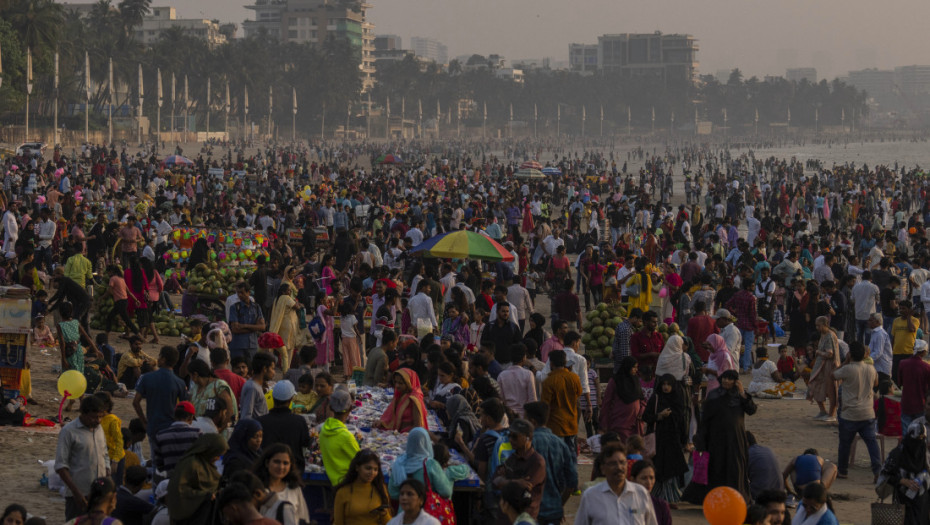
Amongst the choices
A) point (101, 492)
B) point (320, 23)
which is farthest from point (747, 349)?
point (320, 23)

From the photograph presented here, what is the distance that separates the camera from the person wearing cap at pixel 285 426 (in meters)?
8.00

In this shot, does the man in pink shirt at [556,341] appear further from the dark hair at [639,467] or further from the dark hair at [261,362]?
the dark hair at [639,467]

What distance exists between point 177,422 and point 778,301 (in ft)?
41.1

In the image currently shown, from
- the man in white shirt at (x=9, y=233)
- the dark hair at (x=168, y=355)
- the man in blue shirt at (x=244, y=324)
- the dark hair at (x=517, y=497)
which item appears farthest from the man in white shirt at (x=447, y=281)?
the dark hair at (x=517, y=497)

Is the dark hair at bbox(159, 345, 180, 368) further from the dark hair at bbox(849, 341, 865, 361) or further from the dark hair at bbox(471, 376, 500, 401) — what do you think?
the dark hair at bbox(849, 341, 865, 361)

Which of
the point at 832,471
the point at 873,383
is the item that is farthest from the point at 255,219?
the point at 832,471

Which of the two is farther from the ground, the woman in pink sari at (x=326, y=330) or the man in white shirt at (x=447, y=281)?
the man in white shirt at (x=447, y=281)

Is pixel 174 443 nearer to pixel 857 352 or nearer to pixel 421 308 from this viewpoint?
pixel 421 308

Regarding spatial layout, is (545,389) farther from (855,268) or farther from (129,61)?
(129,61)

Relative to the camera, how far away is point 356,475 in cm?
723

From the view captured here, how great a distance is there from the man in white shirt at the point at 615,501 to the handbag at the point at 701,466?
272cm

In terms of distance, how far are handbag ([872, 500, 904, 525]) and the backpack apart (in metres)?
2.64

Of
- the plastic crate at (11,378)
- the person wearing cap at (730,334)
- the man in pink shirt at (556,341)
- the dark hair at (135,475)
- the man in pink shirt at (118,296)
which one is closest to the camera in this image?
the dark hair at (135,475)

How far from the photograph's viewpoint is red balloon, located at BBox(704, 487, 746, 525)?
6477mm
